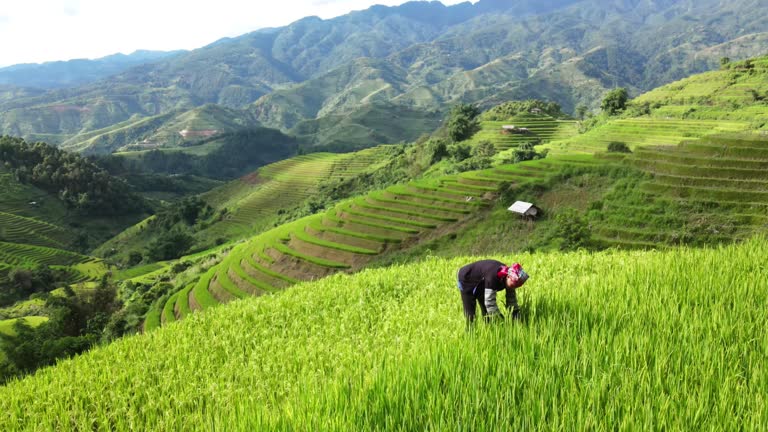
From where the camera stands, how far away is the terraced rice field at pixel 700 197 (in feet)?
111

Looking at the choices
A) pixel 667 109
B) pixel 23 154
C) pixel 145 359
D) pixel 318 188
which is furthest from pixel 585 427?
pixel 23 154

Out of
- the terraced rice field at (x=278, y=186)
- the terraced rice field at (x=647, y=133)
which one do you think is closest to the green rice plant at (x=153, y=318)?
the terraced rice field at (x=278, y=186)

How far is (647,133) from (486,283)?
72917 millimetres

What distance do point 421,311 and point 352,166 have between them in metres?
137

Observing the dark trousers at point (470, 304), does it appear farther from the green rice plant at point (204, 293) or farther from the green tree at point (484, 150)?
the green tree at point (484, 150)

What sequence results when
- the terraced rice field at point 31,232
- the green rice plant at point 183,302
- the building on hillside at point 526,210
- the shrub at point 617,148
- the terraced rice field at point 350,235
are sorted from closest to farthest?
the green rice plant at point 183,302 → the terraced rice field at point 350,235 → the building on hillside at point 526,210 → the shrub at point 617,148 → the terraced rice field at point 31,232

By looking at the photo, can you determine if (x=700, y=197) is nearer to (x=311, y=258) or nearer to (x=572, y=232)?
(x=572, y=232)

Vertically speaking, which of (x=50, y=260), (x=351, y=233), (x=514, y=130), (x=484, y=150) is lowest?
(x=50, y=260)

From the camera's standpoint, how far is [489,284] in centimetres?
632

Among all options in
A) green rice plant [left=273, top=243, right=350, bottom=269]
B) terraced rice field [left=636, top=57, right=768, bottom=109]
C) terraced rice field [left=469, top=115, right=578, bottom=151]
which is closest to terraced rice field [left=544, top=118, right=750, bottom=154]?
terraced rice field [left=636, top=57, right=768, bottom=109]

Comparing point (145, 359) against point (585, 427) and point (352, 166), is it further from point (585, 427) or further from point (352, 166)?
point (352, 166)

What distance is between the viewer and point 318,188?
13025cm

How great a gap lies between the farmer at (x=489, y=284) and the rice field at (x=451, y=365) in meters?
0.38

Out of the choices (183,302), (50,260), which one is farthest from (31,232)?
(183,302)
